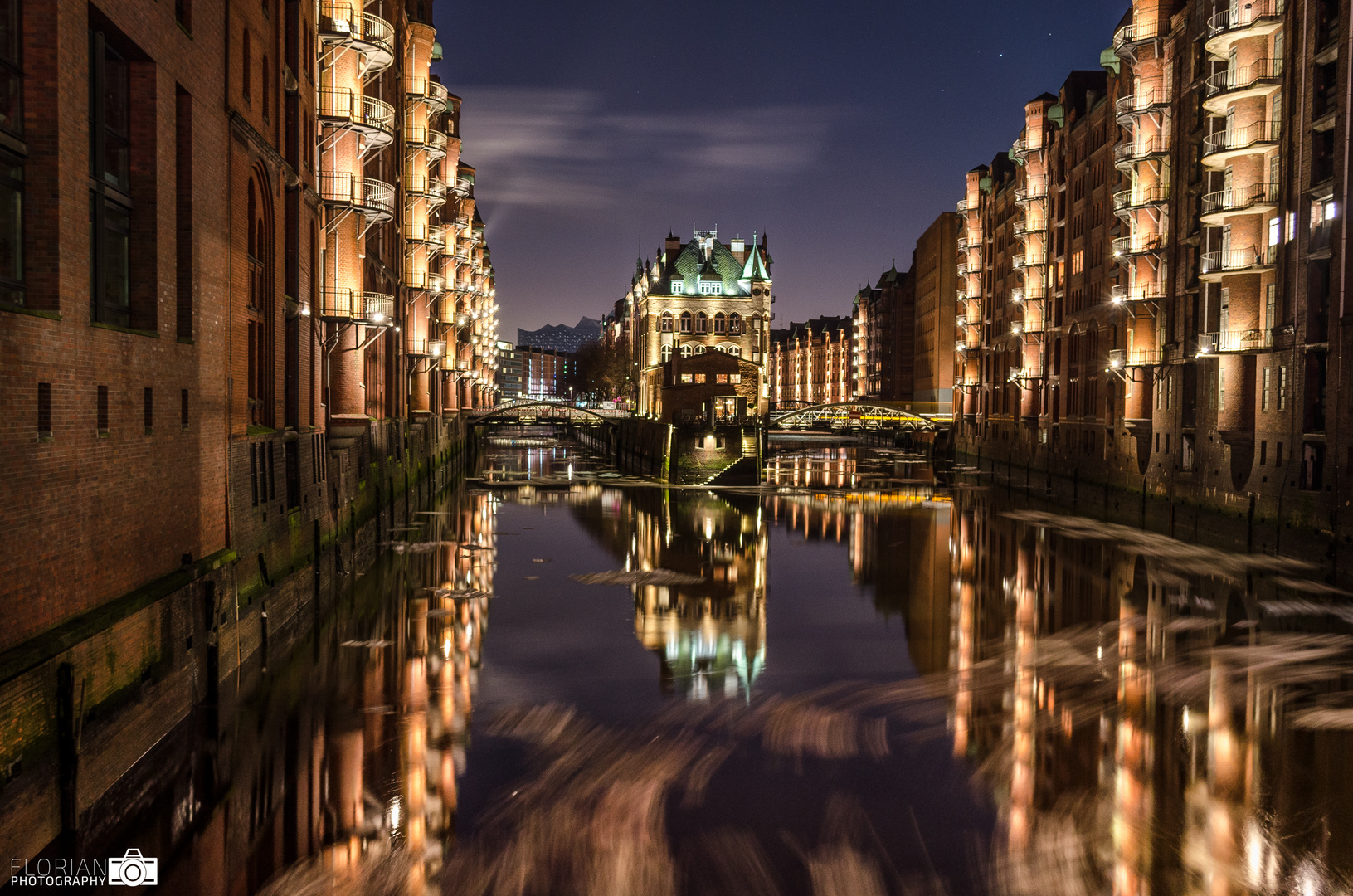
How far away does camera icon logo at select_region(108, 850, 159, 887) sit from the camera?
1085cm

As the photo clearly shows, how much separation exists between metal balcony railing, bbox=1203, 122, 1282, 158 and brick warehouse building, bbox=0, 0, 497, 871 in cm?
2708

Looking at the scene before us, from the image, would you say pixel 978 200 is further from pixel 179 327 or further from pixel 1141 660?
pixel 179 327

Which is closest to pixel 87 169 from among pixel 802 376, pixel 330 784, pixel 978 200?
pixel 330 784

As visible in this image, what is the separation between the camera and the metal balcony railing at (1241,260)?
3331 cm

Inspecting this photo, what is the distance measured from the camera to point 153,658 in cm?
1340

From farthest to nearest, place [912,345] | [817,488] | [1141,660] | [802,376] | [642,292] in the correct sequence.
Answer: [802,376] → [912,345] → [642,292] → [817,488] → [1141,660]

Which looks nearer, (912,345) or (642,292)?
(642,292)

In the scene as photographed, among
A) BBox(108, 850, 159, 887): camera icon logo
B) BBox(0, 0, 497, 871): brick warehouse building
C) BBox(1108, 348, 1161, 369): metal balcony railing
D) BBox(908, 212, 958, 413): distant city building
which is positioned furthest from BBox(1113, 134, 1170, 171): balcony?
BBox(908, 212, 958, 413): distant city building

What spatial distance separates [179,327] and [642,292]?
101m

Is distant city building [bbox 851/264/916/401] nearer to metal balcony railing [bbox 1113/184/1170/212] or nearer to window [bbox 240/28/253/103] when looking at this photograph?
metal balcony railing [bbox 1113/184/1170/212]

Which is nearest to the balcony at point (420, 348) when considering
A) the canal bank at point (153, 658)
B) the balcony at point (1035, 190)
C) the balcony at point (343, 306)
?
the balcony at point (343, 306)

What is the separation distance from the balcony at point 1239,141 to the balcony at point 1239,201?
3.59ft

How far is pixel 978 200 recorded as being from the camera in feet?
272

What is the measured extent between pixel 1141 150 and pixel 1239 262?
11132 mm
